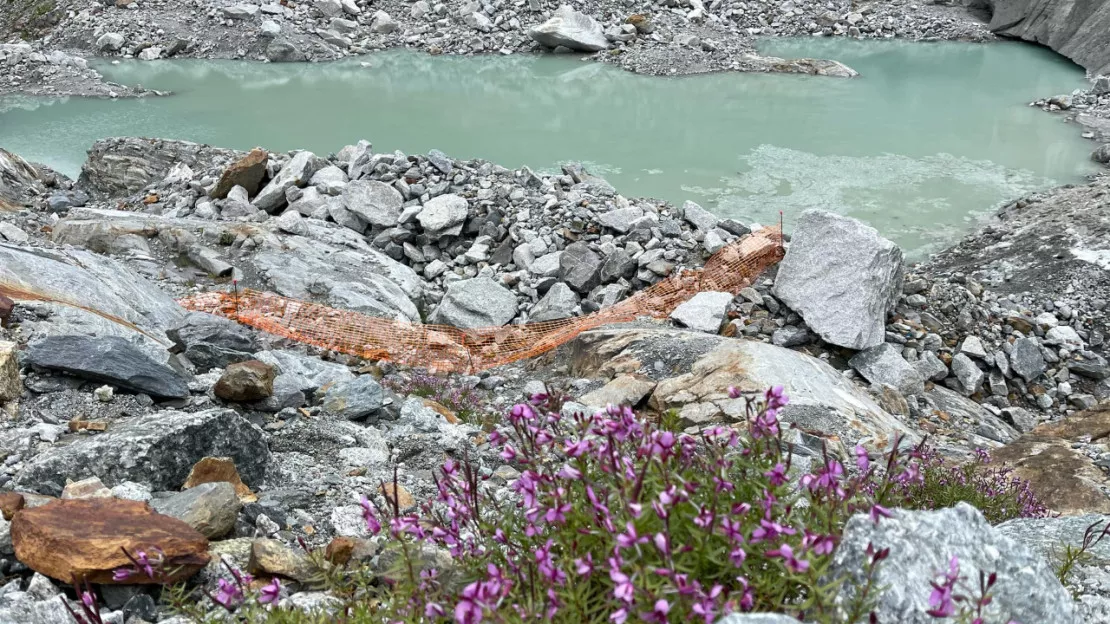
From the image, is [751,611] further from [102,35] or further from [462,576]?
[102,35]

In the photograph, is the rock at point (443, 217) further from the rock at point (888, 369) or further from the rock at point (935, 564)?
the rock at point (935, 564)

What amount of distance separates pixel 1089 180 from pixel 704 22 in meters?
16.2

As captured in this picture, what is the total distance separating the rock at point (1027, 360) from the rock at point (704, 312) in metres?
2.80

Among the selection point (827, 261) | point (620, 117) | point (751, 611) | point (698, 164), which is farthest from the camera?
point (620, 117)

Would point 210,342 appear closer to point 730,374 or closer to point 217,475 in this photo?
point 217,475

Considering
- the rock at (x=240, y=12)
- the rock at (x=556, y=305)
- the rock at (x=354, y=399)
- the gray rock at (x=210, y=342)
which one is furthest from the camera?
the rock at (x=240, y=12)

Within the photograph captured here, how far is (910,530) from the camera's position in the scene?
2080 mm

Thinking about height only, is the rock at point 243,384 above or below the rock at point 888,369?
above

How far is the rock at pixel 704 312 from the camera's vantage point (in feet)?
28.3

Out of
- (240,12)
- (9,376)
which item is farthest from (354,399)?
(240,12)

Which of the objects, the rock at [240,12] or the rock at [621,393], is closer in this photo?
the rock at [621,393]

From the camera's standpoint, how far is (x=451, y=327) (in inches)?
369

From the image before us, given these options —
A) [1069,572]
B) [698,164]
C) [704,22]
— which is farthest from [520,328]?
[704,22]

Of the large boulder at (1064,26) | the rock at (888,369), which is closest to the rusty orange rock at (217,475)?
the rock at (888,369)
